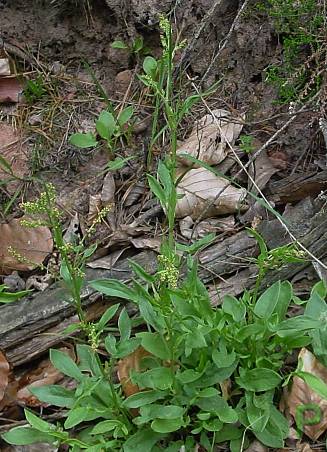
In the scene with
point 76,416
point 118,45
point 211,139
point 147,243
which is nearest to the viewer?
point 76,416

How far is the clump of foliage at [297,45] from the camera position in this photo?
2582 millimetres

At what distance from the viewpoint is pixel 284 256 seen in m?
1.87

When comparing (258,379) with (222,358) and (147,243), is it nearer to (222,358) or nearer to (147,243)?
(222,358)

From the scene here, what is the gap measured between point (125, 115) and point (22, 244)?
2.18 ft

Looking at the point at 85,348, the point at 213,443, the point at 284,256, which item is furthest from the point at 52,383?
the point at 284,256

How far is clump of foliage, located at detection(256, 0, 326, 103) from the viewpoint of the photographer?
2582 millimetres

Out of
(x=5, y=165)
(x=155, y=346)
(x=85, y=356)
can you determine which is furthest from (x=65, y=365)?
(x=5, y=165)

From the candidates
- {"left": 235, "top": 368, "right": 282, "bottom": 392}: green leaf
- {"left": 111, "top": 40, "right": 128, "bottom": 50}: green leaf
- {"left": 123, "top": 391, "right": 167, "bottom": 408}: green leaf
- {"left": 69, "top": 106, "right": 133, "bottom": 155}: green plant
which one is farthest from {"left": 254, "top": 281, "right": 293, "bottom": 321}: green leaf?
{"left": 111, "top": 40, "right": 128, "bottom": 50}: green leaf

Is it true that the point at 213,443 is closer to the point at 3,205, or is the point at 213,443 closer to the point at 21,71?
the point at 3,205

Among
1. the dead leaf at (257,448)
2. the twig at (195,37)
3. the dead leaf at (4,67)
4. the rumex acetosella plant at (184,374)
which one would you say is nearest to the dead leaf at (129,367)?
the rumex acetosella plant at (184,374)

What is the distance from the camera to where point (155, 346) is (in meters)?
2.00

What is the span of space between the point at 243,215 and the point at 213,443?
3.02 ft

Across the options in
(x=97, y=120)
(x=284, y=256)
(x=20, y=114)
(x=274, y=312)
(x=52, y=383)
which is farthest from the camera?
(x=20, y=114)

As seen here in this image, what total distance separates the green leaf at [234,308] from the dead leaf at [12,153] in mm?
1135
